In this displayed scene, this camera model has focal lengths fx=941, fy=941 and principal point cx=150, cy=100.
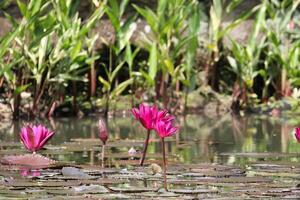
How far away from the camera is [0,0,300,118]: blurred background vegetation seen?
24.8 feet

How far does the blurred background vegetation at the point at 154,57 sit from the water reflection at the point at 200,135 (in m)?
0.38

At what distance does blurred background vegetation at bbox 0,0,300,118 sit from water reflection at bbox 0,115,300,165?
15.0 inches

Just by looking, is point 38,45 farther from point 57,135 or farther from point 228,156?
point 228,156

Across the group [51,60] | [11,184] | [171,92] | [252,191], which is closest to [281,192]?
[252,191]

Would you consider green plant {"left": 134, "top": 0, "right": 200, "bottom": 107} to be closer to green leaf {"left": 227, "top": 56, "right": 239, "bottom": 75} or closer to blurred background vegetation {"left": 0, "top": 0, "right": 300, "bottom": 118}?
blurred background vegetation {"left": 0, "top": 0, "right": 300, "bottom": 118}

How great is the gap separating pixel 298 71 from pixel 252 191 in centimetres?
562

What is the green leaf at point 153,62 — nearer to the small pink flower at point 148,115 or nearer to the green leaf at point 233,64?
the green leaf at point 233,64

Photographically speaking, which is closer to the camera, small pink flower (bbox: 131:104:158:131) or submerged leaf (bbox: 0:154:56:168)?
small pink flower (bbox: 131:104:158:131)

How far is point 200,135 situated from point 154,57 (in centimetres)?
200

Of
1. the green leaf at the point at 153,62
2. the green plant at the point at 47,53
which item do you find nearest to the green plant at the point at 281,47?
the green leaf at the point at 153,62

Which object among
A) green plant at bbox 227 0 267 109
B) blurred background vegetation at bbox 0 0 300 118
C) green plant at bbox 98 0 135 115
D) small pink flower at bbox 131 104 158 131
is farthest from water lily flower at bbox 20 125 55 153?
green plant at bbox 227 0 267 109

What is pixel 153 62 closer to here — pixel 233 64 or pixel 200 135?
pixel 233 64

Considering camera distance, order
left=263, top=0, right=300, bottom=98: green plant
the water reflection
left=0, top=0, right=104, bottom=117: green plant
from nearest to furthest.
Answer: the water reflection < left=0, top=0, right=104, bottom=117: green plant < left=263, top=0, right=300, bottom=98: green plant

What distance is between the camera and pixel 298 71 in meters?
8.72
